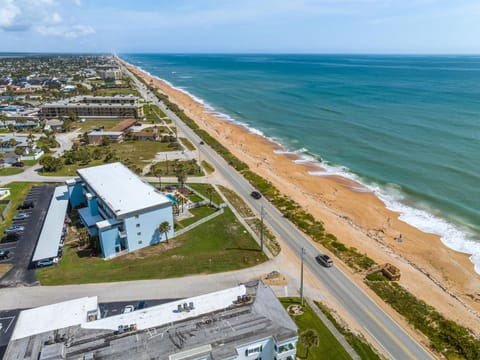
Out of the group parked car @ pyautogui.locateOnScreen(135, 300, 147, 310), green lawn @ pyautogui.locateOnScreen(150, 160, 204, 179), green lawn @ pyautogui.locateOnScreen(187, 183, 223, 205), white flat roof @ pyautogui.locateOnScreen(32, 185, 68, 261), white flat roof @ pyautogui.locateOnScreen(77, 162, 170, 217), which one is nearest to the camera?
parked car @ pyautogui.locateOnScreen(135, 300, 147, 310)

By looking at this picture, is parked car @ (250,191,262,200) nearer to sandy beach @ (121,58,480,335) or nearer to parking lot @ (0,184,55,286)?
sandy beach @ (121,58,480,335)

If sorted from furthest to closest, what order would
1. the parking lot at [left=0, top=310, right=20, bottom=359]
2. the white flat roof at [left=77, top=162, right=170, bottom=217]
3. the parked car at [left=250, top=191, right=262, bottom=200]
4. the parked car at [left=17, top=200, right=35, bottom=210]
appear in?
1. the parked car at [left=250, top=191, right=262, bottom=200]
2. the parked car at [left=17, top=200, right=35, bottom=210]
3. the white flat roof at [left=77, top=162, right=170, bottom=217]
4. the parking lot at [left=0, top=310, right=20, bottom=359]

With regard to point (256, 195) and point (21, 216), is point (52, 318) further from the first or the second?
point (256, 195)

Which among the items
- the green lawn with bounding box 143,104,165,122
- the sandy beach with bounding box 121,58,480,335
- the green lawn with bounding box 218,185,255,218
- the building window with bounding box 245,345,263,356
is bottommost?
the sandy beach with bounding box 121,58,480,335

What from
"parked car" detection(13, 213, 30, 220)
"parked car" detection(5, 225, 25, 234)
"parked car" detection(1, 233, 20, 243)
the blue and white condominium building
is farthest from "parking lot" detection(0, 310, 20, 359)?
"parked car" detection(13, 213, 30, 220)

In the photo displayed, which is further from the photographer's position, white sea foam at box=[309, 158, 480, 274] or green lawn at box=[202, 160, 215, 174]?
green lawn at box=[202, 160, 215, 174]

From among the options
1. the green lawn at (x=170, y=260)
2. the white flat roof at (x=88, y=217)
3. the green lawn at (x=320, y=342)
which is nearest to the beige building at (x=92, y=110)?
the white flat roof at (x=88, y=217)

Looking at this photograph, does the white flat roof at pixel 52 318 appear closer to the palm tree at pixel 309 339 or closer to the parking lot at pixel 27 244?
the parking lot at pixel 27 244
